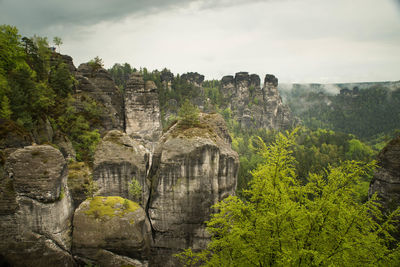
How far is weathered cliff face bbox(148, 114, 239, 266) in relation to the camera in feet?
63.2

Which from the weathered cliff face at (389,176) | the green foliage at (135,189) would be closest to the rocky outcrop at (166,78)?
the green foliage at (135,189)

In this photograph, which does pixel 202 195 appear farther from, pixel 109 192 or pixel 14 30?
pixel 14 30

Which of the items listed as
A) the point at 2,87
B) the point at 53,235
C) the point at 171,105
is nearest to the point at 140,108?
the point at 2,87

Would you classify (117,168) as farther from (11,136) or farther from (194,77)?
(194,77)

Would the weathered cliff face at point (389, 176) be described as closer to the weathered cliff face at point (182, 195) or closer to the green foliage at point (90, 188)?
the weathered cliff face at point (182, 195)

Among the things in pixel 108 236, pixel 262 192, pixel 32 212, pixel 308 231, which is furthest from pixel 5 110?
pixel 308 231

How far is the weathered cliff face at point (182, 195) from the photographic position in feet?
63.2

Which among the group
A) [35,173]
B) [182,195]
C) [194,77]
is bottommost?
[182,195]

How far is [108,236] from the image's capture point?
15.4 meters

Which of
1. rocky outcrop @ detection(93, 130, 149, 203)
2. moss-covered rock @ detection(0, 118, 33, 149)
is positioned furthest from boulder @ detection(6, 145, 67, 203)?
rocky outcrop @ detection(93, 130, 149, 203)

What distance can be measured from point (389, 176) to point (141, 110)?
1442 inches

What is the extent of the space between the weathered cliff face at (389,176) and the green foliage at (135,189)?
2605cm

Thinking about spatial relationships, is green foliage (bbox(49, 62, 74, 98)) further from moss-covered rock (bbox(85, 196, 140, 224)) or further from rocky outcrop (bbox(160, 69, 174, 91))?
rocky outcrop (bbox(160, 69, 174, 91))

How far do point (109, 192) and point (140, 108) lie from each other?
67.9ft
